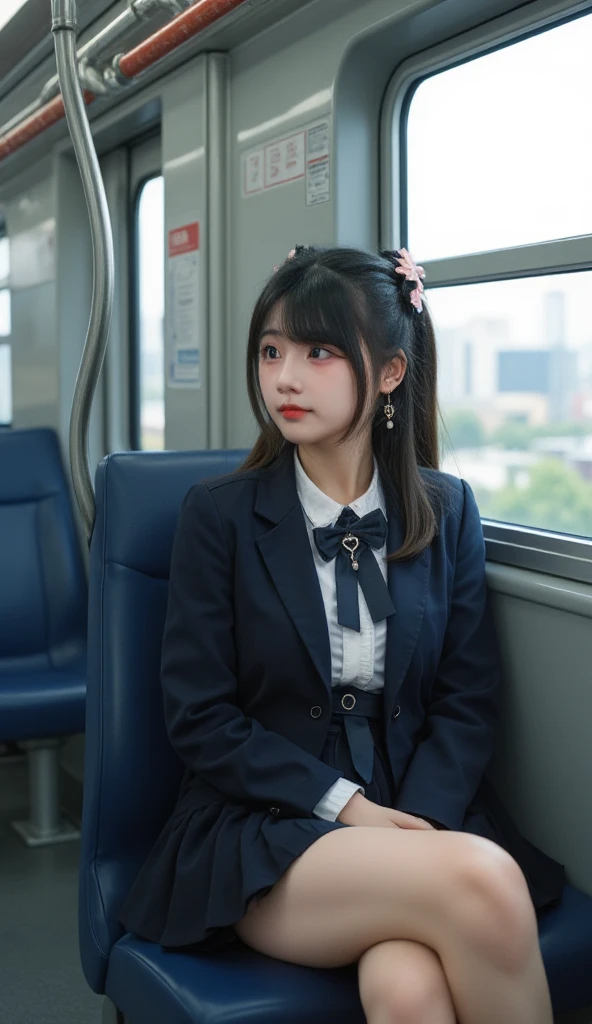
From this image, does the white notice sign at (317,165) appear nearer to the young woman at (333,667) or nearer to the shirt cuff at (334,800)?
A: the young woman at (333,667)

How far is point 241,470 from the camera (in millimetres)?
1771

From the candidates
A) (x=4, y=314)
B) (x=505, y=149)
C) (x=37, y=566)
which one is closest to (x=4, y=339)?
(x=4, y=314)

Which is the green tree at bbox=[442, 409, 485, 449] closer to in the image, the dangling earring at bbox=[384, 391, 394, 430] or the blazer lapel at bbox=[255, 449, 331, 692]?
the dangling earring at bbox=[384, 391, 394, 430]

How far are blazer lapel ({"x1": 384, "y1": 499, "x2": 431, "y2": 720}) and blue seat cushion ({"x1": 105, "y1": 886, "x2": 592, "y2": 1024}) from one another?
383mm

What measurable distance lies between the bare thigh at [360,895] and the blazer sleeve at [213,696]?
0.11 meters

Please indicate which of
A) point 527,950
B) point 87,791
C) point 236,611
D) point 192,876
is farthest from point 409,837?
point 87,791

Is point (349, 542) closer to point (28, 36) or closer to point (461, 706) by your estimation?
point (461, 706)

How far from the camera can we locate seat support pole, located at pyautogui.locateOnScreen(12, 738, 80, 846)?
3.15 meters

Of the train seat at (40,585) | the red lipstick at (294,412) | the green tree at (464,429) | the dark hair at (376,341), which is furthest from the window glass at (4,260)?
the red lipstick at (294,412)

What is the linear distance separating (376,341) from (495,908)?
803mm

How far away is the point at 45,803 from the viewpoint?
3.16 metres

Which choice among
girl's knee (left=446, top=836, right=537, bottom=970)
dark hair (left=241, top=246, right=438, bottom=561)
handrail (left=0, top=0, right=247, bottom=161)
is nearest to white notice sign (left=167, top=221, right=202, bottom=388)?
handrail (left=0, top=0, right=247, bottom=161)

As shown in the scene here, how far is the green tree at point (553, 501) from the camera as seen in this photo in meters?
1.83

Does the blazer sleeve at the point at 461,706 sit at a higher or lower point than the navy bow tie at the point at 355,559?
lower
